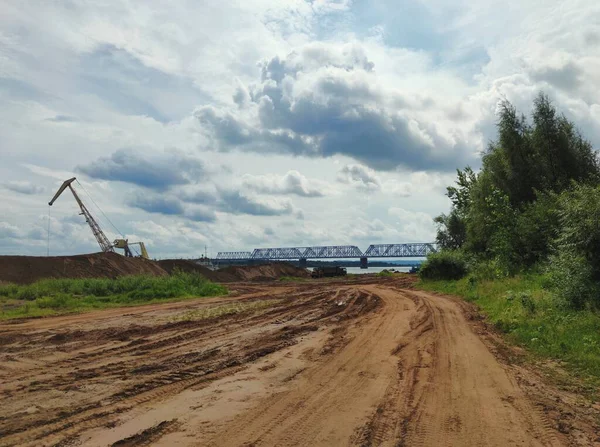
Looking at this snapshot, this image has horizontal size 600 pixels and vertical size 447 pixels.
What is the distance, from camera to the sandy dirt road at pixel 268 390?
580cm

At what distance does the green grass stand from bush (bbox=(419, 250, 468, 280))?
54.8 ft

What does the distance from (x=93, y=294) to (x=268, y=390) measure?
2605 cm

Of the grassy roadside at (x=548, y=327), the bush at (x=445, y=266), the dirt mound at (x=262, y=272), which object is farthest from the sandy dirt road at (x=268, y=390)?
the dirt mound at (x=262, y=272)

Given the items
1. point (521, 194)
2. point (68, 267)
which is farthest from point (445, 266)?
point (68, 267)

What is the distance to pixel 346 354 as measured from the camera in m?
10.8

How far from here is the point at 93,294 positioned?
30.5 metres

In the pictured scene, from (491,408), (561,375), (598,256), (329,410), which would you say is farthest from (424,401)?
(598,256)

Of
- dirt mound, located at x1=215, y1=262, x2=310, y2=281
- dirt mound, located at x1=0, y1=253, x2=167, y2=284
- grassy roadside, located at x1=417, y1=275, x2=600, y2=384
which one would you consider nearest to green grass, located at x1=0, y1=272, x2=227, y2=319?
dirt mound, located at x1=0, y1=253, x2=167, y2=284

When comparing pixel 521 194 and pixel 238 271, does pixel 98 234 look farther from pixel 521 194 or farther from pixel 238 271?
pixel 521 194

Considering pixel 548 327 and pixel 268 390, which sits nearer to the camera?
pixel 268 390

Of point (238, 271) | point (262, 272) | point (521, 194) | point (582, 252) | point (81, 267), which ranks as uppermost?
point (521, 194)

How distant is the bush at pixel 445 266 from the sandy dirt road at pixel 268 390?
23238mm

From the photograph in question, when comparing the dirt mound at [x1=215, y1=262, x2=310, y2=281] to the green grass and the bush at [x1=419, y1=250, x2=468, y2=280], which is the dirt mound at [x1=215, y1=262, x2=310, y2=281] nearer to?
the bush at [x1=419, y1=250, x2=468, y2=280]

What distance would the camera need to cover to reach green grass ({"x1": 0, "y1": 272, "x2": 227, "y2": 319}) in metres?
24.0
